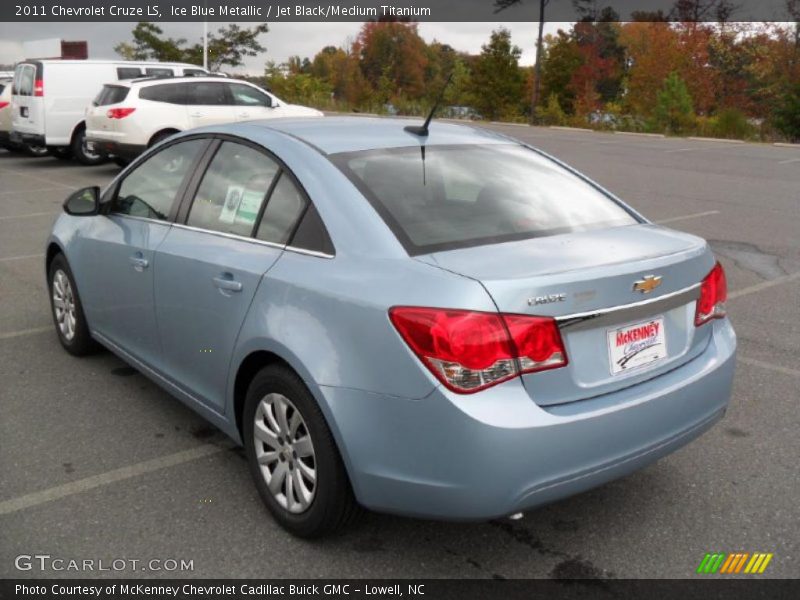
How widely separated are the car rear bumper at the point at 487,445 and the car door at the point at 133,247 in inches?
65.3

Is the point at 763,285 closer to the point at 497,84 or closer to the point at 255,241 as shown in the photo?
the point at 255,241

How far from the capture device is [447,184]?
3480mm

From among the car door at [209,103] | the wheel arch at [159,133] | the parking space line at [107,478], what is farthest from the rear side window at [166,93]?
the parking space line at [107,478]

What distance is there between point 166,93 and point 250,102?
5.05ft

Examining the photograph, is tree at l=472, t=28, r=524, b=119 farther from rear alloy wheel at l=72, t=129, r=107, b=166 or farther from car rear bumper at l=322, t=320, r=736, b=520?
car rear bumper at l=322, t=320, r=736, b=520

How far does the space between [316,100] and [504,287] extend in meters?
47.3

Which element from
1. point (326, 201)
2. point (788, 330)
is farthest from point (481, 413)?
point (788, 330)

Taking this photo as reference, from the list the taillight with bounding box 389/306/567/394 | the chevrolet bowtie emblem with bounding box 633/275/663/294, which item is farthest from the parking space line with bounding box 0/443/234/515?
the chevrolet bowtie emblem with bounding box 633/275/663/294

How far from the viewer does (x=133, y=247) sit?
4242 mm

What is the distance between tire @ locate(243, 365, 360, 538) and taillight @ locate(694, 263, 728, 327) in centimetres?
147

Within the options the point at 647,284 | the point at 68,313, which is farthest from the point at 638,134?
the point at 647,284

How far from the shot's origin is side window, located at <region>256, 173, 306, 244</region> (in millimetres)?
3326

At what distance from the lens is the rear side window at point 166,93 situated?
15213mm

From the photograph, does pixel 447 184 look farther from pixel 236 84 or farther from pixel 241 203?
pixel 236 84
